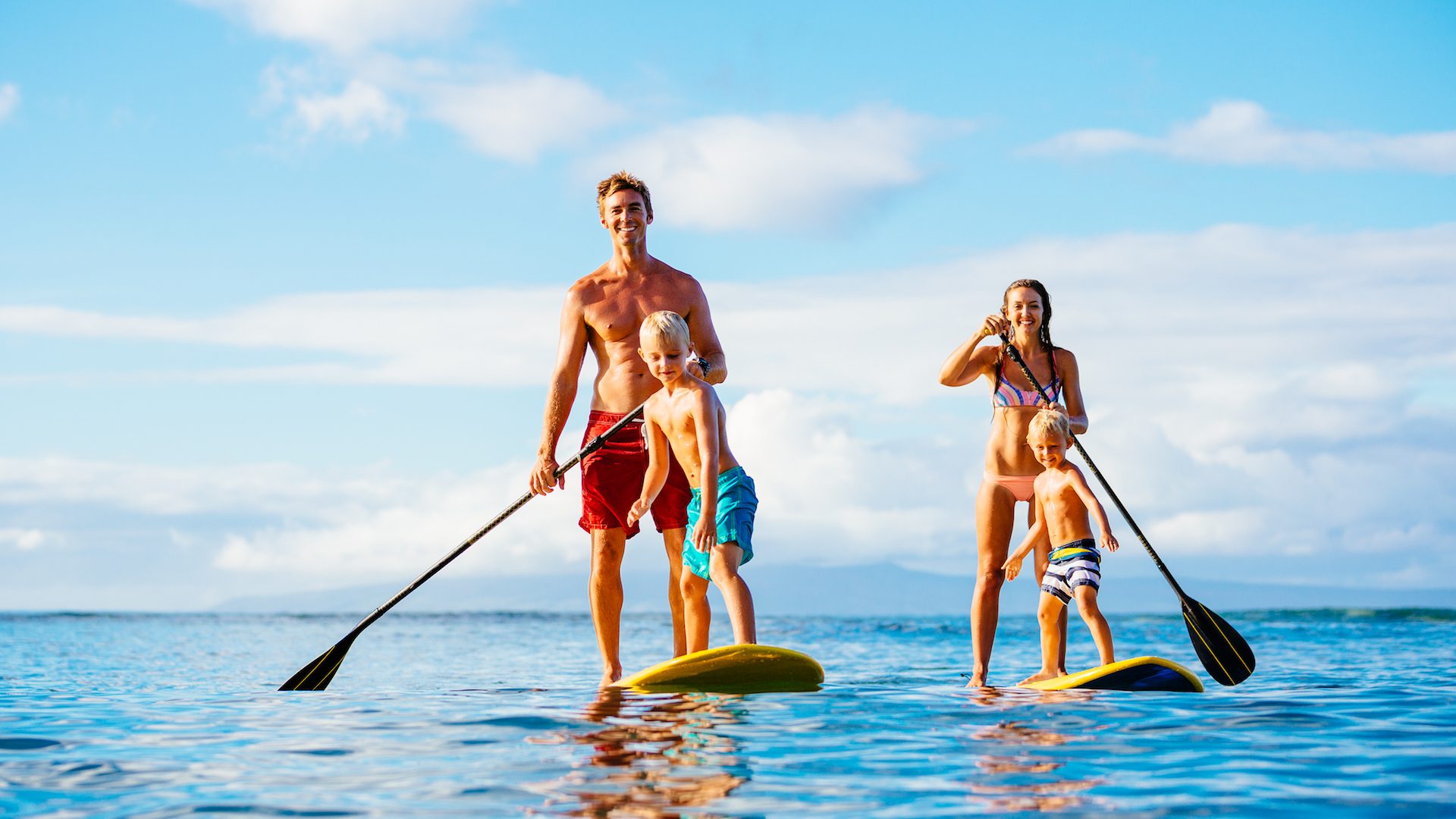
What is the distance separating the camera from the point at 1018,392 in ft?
24.9

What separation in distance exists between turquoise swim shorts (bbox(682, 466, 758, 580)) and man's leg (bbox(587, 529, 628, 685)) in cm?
68

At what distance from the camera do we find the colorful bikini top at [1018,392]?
758cm

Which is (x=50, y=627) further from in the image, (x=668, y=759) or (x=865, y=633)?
(x=668, y=759)

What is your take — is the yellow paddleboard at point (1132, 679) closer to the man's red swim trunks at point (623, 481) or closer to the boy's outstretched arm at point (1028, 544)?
the boy's outstretched arm at point (1028, 544)

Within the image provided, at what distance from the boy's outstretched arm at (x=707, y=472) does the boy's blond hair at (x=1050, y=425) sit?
195 cm

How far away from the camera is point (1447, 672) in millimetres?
10117

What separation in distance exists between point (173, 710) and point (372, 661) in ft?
29.3

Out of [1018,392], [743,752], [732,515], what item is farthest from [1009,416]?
[743,752]

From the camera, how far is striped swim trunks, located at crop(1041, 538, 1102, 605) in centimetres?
708

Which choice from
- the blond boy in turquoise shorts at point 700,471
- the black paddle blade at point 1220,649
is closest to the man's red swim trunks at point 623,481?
the blond boy in turquoise shorts at point 700,471

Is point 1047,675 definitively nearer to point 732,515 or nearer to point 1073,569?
point 1073,569

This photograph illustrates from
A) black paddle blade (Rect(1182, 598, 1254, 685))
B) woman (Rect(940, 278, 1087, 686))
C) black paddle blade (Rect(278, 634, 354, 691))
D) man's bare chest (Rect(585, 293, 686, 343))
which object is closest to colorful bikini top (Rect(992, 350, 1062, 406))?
woman (Rect(940, 278, 1087, 686))

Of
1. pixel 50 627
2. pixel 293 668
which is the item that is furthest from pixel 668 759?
pixel 50 627

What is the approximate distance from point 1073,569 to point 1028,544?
398 mm
